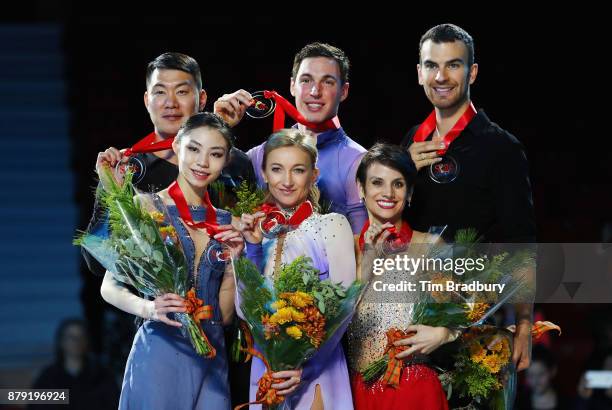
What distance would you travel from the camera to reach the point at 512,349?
4.06 metres

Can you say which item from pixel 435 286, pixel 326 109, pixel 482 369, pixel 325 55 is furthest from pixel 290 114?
pixel 482 369

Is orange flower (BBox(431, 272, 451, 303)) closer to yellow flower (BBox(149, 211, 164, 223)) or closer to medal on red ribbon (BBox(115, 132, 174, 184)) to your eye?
yellow flower (BBox(149, 211, 164, 223))

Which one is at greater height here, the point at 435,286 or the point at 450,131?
the point at 450,131

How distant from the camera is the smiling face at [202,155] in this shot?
12.5ft

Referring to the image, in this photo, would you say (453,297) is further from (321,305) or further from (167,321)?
(167,321)

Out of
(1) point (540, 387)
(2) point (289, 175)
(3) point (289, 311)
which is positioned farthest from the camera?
(1) point (540, 387)

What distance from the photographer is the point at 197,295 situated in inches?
149

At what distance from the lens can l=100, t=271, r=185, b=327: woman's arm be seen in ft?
11.9

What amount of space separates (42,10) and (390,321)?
191 inches

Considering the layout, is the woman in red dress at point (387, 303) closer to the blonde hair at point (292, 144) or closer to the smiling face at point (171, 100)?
the blonde hair at point (292, 144)

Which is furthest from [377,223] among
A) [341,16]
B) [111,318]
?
[341,16]

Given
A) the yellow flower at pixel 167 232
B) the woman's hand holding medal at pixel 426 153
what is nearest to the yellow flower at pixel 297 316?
the yellow flower at pixel 167 232

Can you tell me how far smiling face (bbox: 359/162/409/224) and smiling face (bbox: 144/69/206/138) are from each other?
0.71 m

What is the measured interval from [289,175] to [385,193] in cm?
32
